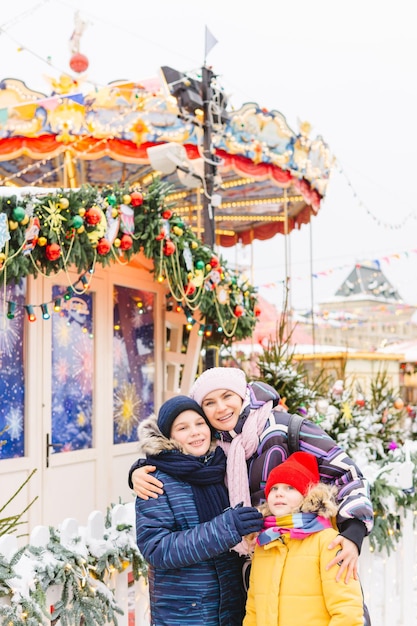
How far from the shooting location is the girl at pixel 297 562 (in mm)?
2164

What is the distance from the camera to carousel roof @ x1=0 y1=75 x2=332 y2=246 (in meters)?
9.08

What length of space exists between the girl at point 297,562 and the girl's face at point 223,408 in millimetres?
297

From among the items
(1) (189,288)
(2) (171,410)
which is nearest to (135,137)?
(1) (189,288)

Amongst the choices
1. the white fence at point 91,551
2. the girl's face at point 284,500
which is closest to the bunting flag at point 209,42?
the white fence at point 91,551

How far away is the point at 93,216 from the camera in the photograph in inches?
180

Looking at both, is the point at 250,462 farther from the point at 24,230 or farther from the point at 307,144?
the point at 307,144

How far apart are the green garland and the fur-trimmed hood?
2.08m

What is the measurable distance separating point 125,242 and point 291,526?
3106 mm

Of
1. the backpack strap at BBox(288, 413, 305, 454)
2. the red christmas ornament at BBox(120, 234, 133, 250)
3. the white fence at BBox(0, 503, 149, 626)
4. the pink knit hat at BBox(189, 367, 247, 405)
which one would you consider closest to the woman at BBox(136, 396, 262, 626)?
the pink knit hat at BBox(189, 367, 247, 405)

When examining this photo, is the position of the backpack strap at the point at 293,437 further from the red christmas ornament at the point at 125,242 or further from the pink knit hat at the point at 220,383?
the red christmas ornament at the point at 125,242

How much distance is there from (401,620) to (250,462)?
262cm

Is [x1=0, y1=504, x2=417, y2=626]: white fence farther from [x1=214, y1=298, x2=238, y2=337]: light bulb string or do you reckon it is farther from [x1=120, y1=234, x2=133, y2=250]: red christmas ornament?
[x1=214, y1=298, x2=238, y2=337]: light bulb string

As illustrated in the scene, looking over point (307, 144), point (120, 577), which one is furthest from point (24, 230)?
point (307, 144)

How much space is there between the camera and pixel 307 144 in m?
10.8
